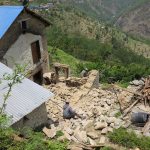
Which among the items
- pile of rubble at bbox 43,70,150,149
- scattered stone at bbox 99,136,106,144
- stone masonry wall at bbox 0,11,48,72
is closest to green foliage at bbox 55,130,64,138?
pile of rubble at bbox 43,70,150,149

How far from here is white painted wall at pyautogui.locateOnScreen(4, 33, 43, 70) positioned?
27016mm

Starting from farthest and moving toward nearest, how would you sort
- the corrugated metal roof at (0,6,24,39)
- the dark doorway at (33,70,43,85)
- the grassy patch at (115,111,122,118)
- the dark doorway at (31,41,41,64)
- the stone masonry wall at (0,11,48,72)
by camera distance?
the dark doorway at (33,70,43,85) < the dark doorway at (31,41,41,64) < the stone masonry wall at (0,11,48,72) < the corrugated metal roof at (0,6,24,39) < the grassy patch at (115,111,122,118)

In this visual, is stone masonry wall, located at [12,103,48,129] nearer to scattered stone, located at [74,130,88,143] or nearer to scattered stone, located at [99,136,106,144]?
scattered stone, located at [74,130,88,143]

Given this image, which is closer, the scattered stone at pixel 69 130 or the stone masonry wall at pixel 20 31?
the scattered stone at pixel 69 130

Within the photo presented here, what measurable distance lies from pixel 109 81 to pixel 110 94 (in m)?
14.3

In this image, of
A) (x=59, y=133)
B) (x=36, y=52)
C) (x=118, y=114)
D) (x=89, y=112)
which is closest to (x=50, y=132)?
(x=59, y=133)

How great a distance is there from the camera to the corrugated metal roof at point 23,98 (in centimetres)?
1659

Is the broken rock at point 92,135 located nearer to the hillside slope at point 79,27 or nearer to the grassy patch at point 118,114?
the grassy patch at point 118,114

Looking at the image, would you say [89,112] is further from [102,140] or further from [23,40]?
[23,40]

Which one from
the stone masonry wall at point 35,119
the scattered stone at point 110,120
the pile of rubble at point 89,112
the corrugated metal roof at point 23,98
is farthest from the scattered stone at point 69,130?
the scattered stone at point 110,120

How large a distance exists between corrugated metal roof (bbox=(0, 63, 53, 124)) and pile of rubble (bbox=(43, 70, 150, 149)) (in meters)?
1.45

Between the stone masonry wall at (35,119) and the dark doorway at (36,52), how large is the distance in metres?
11.7

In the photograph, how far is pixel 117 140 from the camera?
53.4 ft

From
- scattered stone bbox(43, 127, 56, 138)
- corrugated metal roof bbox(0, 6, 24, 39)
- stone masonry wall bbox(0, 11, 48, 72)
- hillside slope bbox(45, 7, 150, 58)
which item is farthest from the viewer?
hillside slope bbox(45, 7, 150, 58)
